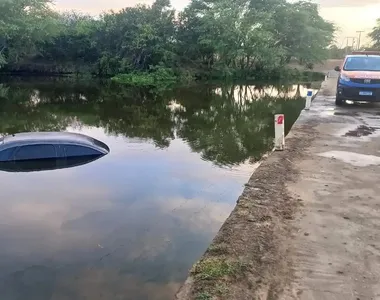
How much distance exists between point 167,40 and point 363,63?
110ft

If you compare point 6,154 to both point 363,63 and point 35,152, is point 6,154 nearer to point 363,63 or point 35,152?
point 35,152

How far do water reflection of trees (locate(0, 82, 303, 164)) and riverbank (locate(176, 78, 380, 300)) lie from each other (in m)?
3.70

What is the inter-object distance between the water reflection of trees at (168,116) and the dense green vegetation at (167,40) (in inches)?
639

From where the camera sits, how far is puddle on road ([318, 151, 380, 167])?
9.75 m

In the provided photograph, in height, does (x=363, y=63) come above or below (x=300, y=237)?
above

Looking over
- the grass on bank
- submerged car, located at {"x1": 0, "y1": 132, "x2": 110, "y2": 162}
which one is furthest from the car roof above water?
the grass on bank

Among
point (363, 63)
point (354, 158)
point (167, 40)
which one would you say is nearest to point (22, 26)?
point (167, 40)

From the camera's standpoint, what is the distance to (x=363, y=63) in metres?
18.0

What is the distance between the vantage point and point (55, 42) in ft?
175

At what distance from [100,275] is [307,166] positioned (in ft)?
18.5

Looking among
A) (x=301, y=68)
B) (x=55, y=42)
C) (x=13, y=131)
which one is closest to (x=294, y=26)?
(x=301, y=68)

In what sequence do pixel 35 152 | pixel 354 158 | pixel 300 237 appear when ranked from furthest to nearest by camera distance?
pixel 35 152, pixel 354 158, pixel 300 237

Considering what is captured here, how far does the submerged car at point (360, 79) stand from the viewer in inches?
669

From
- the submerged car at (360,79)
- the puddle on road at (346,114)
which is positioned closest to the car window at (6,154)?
the puddle on road at (346,114)
